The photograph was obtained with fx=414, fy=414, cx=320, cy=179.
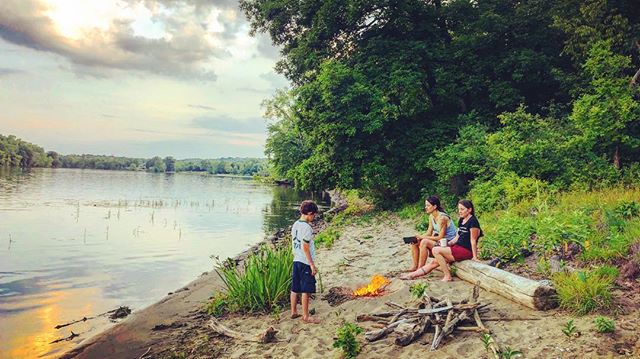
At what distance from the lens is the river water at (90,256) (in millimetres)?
10781

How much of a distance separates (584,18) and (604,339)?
65.4 ft

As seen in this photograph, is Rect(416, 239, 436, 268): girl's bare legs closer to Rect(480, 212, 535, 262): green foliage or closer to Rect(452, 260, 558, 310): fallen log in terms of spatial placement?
Rect(452, 260, 558, 310): fallen log

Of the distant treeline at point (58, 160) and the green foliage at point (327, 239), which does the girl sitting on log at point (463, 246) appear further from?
the distant treeline at point (58, 160)

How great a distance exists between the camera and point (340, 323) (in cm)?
770

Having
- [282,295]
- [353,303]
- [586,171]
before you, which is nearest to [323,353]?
[353,303]

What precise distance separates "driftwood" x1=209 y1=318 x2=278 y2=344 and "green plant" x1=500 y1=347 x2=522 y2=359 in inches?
151

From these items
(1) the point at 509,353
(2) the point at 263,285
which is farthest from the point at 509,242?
(2) the point at 263,285

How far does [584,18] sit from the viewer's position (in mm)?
20047

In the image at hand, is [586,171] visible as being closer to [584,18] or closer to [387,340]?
[584,18]

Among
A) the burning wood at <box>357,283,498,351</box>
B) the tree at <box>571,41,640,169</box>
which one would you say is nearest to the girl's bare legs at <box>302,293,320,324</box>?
the burning wood at <box>357,283,498,351</box>

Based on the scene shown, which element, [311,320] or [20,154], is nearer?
[311,320]

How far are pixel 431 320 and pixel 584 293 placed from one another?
2.30 meters

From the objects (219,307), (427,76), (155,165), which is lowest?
(219,307)

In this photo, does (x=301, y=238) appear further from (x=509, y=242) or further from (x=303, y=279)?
(x=509, y=242)
